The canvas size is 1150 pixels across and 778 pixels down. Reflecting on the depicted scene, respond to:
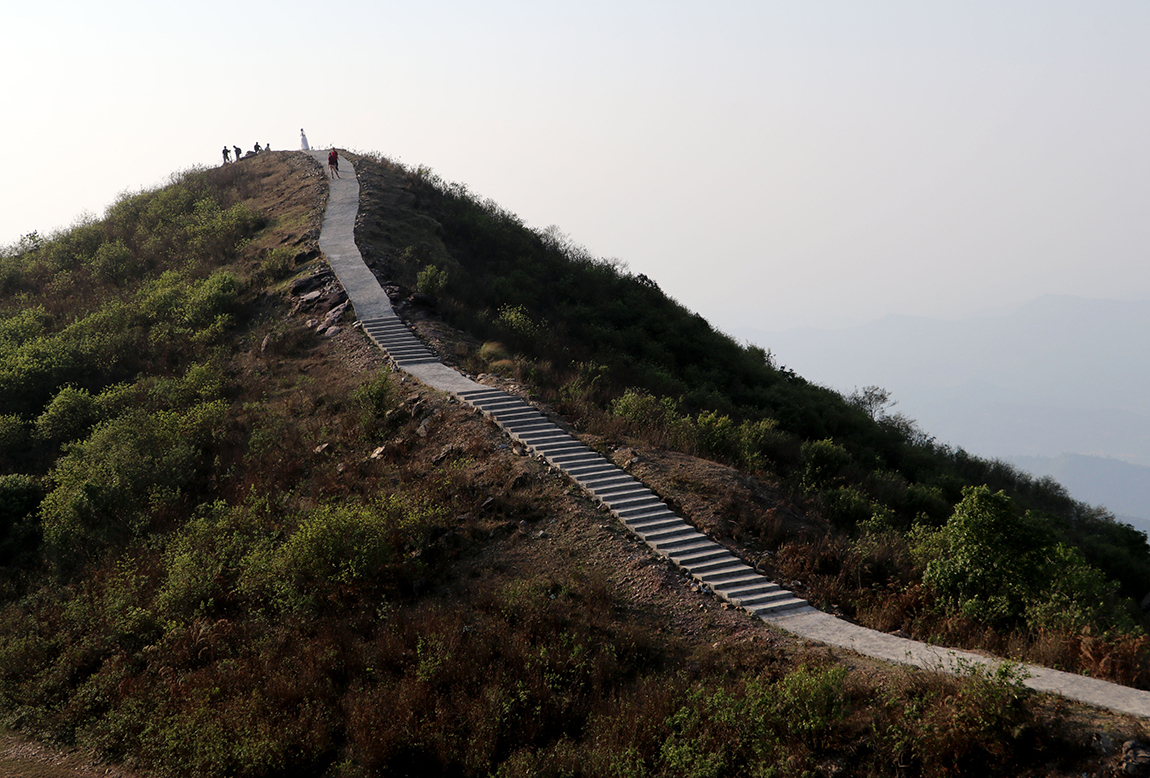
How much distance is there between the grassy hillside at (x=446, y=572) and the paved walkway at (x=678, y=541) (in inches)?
15.2

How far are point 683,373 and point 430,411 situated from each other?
1295 centimetres

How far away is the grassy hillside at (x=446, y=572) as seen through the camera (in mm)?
8766

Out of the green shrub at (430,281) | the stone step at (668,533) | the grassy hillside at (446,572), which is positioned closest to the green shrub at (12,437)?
the grassy hillside at (446,572)

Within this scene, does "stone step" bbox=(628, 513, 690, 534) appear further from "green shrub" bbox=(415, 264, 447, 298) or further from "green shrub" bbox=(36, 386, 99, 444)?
"green shrub" bbox=(36, 386, 99, 444)

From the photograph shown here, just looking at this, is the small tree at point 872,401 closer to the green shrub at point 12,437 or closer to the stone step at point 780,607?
the stone step at point 780,607

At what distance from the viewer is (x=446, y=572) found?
12.4 metres

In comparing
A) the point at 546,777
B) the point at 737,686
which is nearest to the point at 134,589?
the point at 546,777

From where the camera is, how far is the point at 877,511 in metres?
15.4

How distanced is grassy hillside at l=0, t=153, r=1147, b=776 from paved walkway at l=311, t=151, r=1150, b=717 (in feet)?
1.26

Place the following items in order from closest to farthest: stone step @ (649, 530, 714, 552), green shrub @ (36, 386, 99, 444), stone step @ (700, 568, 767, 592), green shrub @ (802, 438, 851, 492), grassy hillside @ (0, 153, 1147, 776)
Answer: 1. grassy hillside @ (0, 153, 1147, 776)
2. stone step @ (700, 568, 767, 592)
3. stone step @ (649, 530, 714, 552)
4. green shrub @ (802, 438, 851, 492)
5. green shrub @ (36, 386, 99, 444)

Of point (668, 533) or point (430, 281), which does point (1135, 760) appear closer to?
point (668, 533)

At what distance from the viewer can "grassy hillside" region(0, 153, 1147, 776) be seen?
8.77 m

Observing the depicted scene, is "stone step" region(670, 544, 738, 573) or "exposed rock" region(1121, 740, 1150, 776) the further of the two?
"stone step" region(670, 544, 738, 573)

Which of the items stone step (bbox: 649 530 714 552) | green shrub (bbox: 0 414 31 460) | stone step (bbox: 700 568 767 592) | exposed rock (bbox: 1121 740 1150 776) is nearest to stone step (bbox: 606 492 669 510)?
stone step (bbox: 649 530 714 552)
